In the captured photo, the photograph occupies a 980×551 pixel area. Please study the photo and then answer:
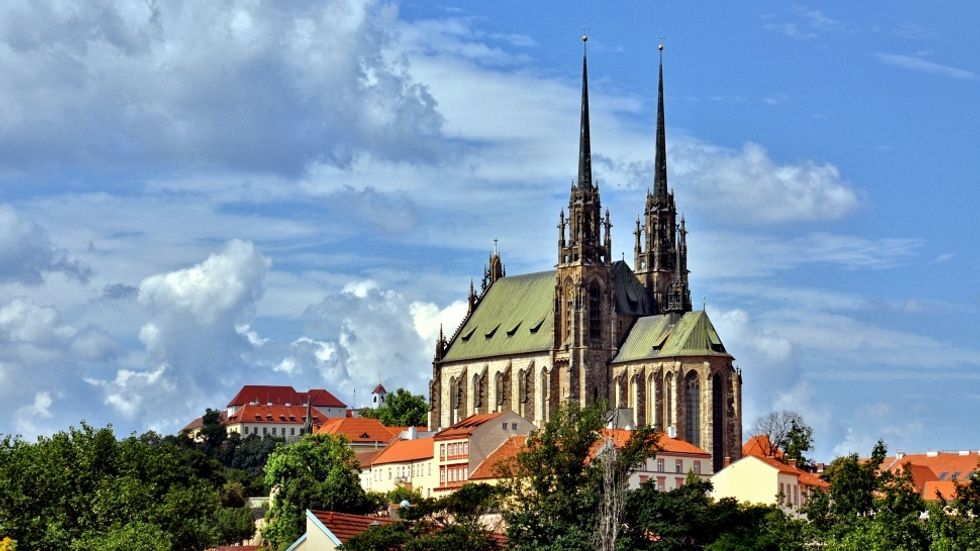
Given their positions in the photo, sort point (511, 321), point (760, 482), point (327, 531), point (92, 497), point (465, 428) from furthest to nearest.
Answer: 1. point (511, 321)
2. point (465, 428)
3. point (760, 482)
4. point (92, 497)
5. point (327, 531)

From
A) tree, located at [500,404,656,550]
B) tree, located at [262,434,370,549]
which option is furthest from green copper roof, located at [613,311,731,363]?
tree, located at [500,404,656,550]

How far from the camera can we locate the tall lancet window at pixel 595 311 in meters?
154

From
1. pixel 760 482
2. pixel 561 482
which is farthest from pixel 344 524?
pixel 760 482

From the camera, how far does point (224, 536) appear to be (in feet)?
429

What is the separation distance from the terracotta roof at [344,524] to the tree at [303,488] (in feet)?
94.5

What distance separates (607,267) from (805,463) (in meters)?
21.4

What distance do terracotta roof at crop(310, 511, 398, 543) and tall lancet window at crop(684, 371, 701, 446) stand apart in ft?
215

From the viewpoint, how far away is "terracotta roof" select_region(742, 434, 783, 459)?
150m

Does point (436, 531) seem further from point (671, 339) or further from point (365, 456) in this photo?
point (365, 456)

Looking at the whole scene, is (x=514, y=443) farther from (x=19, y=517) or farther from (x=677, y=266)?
(x=19, y=517)

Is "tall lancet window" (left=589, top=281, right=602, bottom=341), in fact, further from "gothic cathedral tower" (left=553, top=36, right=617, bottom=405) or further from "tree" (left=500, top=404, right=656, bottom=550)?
"tree" (left=500, top=404, right=656, bottom=550)

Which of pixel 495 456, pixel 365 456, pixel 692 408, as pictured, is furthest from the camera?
pixel 365 456

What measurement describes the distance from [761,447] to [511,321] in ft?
77.3

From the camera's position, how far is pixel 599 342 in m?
153
